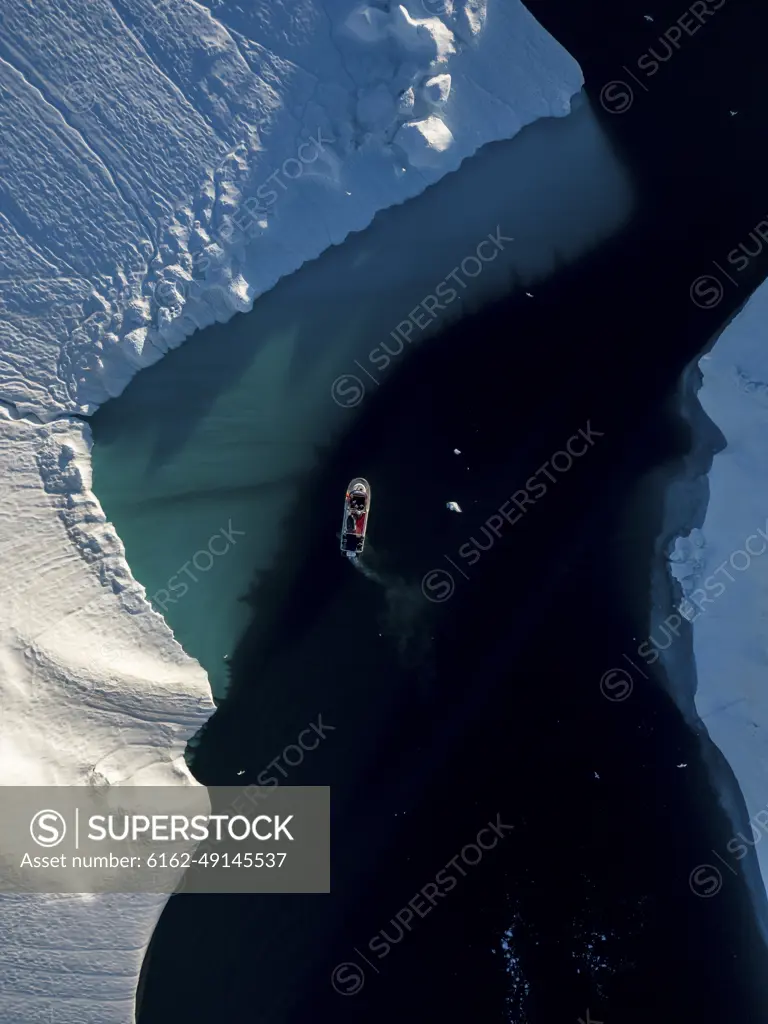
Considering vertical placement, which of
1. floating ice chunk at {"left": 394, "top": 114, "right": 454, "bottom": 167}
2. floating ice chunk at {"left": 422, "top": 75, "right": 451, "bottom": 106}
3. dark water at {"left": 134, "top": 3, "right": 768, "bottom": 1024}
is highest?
floating ice chunk at {"left": 422, "top": 75, "right": 451, "bottom": 106}

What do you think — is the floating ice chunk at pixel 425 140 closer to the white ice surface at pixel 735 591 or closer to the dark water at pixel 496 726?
the dark water at pixel 496 726

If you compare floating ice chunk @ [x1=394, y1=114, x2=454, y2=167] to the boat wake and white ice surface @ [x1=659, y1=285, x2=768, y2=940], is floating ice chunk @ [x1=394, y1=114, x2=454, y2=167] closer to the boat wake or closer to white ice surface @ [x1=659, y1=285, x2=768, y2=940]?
white ice surface @ [x1=659, y1=285, x2=768, y2=940]

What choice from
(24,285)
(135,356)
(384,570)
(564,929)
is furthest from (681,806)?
(24,285)

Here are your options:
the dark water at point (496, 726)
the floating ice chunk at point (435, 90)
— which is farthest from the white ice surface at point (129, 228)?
the dark water at point (496, 726)

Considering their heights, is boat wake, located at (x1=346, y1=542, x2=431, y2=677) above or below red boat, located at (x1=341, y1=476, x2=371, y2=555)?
below

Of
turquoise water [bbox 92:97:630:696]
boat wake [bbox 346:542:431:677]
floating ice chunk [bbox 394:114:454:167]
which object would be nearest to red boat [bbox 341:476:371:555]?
boat wake [bbox 346:542:431:677]

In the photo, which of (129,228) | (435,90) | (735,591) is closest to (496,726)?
(735,591)

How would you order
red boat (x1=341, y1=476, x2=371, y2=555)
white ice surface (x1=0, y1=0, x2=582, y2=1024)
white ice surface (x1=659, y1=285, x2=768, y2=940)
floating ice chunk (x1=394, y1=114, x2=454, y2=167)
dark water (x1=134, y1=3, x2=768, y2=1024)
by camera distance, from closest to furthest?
1. white ice surface (x1=0, y1=0, x2=582, y2=1024)
2. dark water (x1=134, y1=3, x2=768, y2=1024)
3. red boat (x1=341, y1=476, x2=371, y2=555)
4. white ice surface (x1=659, y1=285, x2=768, y2=940)
5. floating ice chunk (x1=394, y1=114, x2=454, y2=167)

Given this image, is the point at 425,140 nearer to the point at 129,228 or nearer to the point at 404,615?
the point at 129,228
